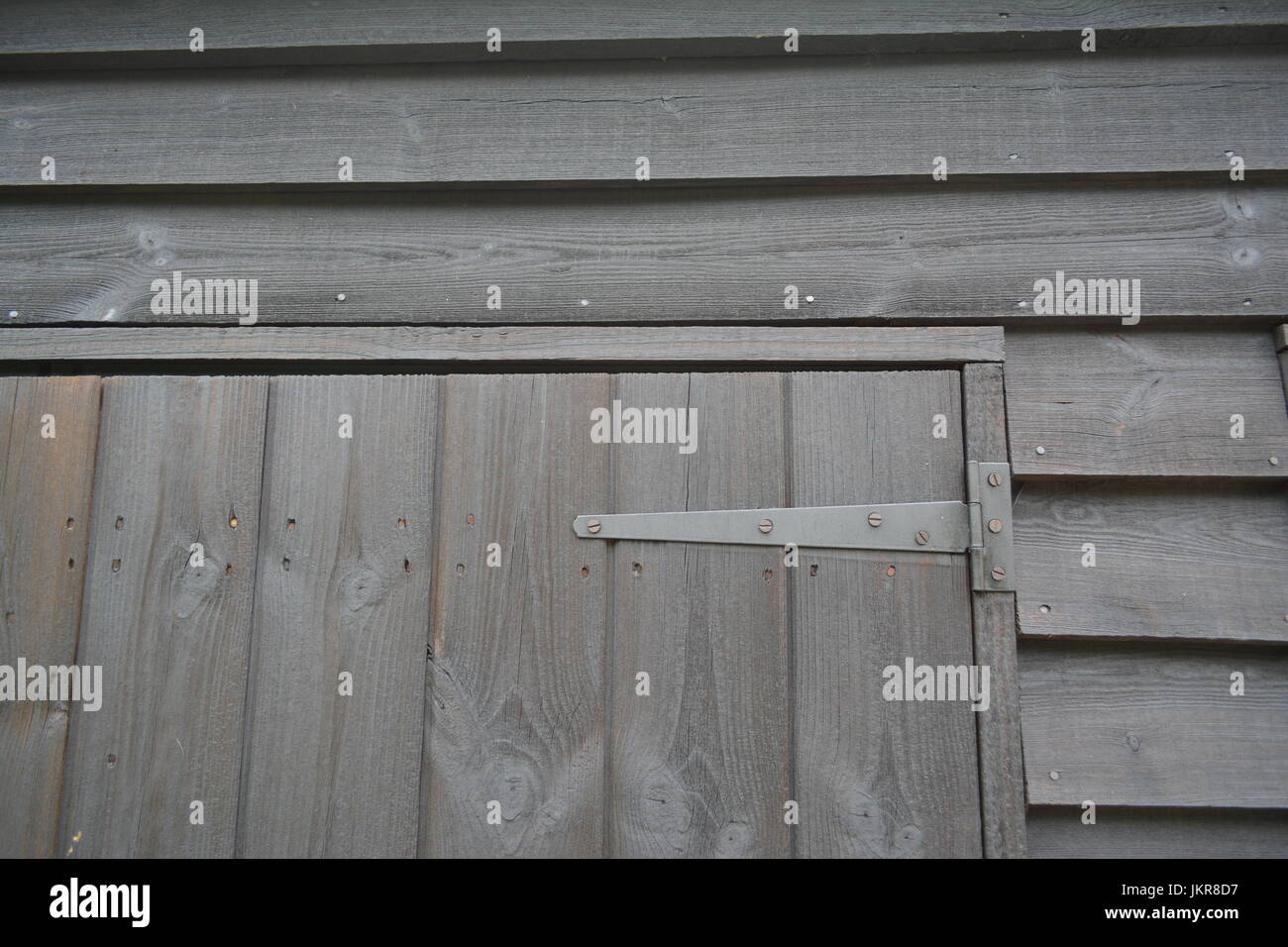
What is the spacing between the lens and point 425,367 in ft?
4.39

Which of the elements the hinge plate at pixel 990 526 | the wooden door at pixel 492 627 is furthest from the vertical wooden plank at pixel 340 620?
the hinge plate at pixel 990 526

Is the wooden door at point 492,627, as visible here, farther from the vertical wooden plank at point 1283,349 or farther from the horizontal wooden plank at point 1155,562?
the vertical wooden plank at point 1283,349

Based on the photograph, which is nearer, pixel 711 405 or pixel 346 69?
pixel 711 405

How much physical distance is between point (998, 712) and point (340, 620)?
3.32 ft

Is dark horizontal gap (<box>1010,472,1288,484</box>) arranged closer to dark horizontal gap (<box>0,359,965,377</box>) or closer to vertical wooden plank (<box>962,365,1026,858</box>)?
vertical wooden plank (<box>962,365,1026,858</box>)

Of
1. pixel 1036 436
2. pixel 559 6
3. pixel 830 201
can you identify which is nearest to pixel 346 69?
pixel 559 6

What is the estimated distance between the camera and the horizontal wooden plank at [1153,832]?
3.91 feet

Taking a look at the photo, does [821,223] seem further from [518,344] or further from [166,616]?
[166,616]

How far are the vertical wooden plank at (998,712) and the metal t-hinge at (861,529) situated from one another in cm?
5

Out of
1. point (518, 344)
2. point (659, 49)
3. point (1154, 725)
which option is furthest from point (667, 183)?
point (1154, 725)

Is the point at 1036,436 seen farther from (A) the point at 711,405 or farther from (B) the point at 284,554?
(B) the point at 284,554

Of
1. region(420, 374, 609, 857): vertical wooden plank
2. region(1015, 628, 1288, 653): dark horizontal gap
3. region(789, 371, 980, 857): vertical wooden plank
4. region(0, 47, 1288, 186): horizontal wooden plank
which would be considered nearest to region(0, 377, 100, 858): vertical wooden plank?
region(0, 47, 1288, 186): horizontal wooden plank

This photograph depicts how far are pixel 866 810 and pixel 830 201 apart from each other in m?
1.00
